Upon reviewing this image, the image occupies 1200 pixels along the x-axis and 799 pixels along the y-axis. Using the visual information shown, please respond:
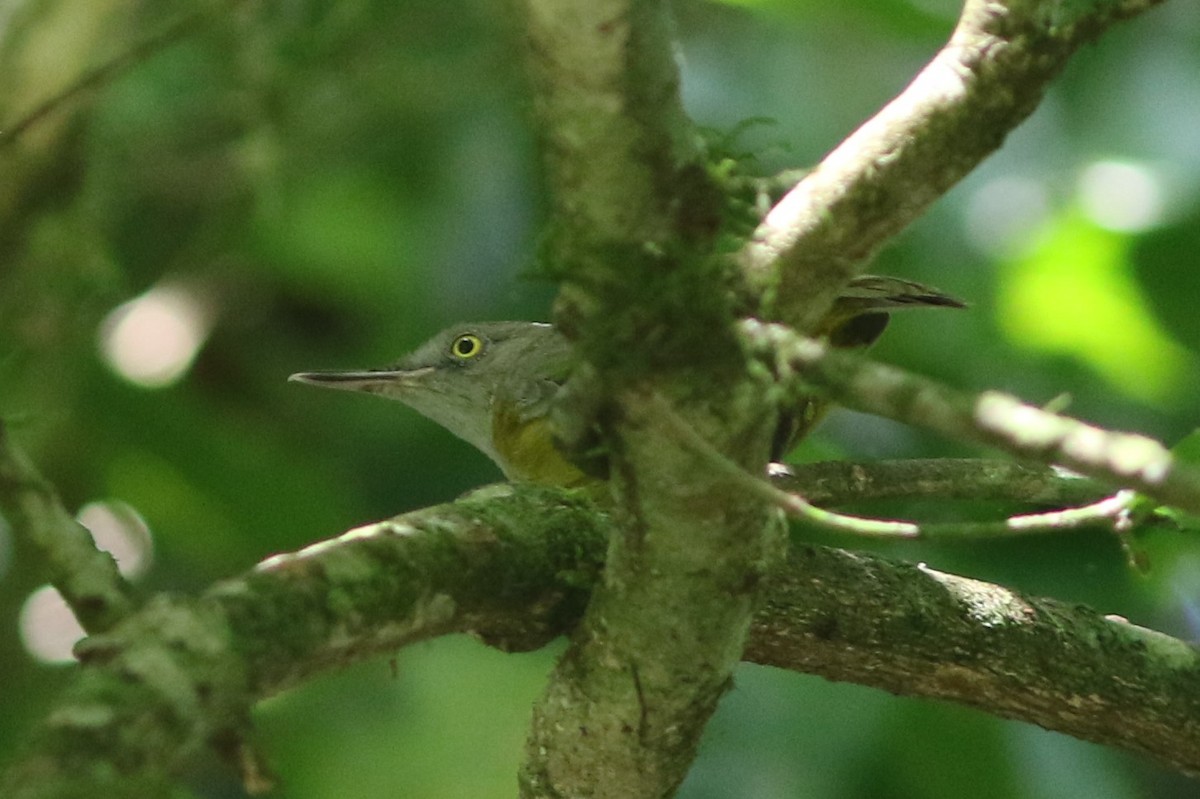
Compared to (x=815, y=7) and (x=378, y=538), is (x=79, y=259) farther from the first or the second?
(x=378, y=538)

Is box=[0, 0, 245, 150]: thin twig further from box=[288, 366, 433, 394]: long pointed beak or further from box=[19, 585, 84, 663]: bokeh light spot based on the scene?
box=[19, 585, 84, 663]: bokeh light spot

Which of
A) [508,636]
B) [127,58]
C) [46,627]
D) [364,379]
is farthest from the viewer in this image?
[46,627]

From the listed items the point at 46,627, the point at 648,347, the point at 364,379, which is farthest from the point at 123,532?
the point at 648,347

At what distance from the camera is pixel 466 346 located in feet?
14.8

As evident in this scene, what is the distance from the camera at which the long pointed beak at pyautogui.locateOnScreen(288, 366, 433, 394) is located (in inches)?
168

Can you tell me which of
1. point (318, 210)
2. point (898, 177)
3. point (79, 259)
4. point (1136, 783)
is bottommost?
point (1136, 783)

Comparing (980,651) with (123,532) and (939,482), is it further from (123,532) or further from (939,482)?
(123,532)

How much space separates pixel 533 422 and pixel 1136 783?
2.46 meters

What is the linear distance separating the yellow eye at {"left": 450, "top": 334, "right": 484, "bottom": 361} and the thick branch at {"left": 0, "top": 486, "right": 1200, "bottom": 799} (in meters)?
2.07

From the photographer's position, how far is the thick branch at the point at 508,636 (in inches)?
53.9

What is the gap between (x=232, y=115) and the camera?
16.5 feet

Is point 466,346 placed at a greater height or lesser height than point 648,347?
lesser

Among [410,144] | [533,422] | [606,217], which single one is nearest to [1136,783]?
[533,422]

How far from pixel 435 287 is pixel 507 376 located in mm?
952
